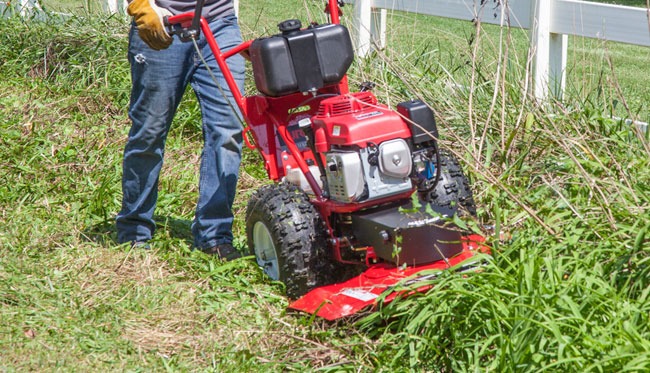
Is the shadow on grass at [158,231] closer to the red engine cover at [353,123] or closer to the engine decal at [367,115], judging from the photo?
the red engine cover at [353,123]

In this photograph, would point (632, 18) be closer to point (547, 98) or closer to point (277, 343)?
point (547, 98)

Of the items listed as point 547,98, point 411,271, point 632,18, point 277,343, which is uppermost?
point 632,18

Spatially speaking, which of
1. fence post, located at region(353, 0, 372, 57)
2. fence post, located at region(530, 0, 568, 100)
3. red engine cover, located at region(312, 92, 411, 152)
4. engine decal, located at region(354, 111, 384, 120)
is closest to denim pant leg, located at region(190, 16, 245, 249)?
red engine cover, located at region(312, 92, 411, 152)

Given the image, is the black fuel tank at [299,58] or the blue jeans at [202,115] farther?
the blue jeans at [202,115]

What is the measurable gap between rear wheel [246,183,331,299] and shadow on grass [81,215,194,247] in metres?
0.86

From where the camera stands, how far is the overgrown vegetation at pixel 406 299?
2867 millimetres

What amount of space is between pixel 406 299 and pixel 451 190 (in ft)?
2.09

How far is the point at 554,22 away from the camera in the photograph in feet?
16.0

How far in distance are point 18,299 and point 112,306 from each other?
0.36 m

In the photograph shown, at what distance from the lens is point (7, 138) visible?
557 centimetres

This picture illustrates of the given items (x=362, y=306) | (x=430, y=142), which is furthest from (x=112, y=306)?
(x=430, y=142)

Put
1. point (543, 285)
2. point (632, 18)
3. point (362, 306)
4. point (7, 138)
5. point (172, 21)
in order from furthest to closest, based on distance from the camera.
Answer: point (7, 138), point (632, 18), point (172, 21), point (362, 306), point (543, 285)

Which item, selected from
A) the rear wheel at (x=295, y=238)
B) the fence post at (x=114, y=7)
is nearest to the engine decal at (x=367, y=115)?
the rear wheel at (x=295, y=238)

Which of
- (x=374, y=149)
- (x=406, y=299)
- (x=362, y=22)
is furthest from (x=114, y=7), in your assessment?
(x=406, y=299)
